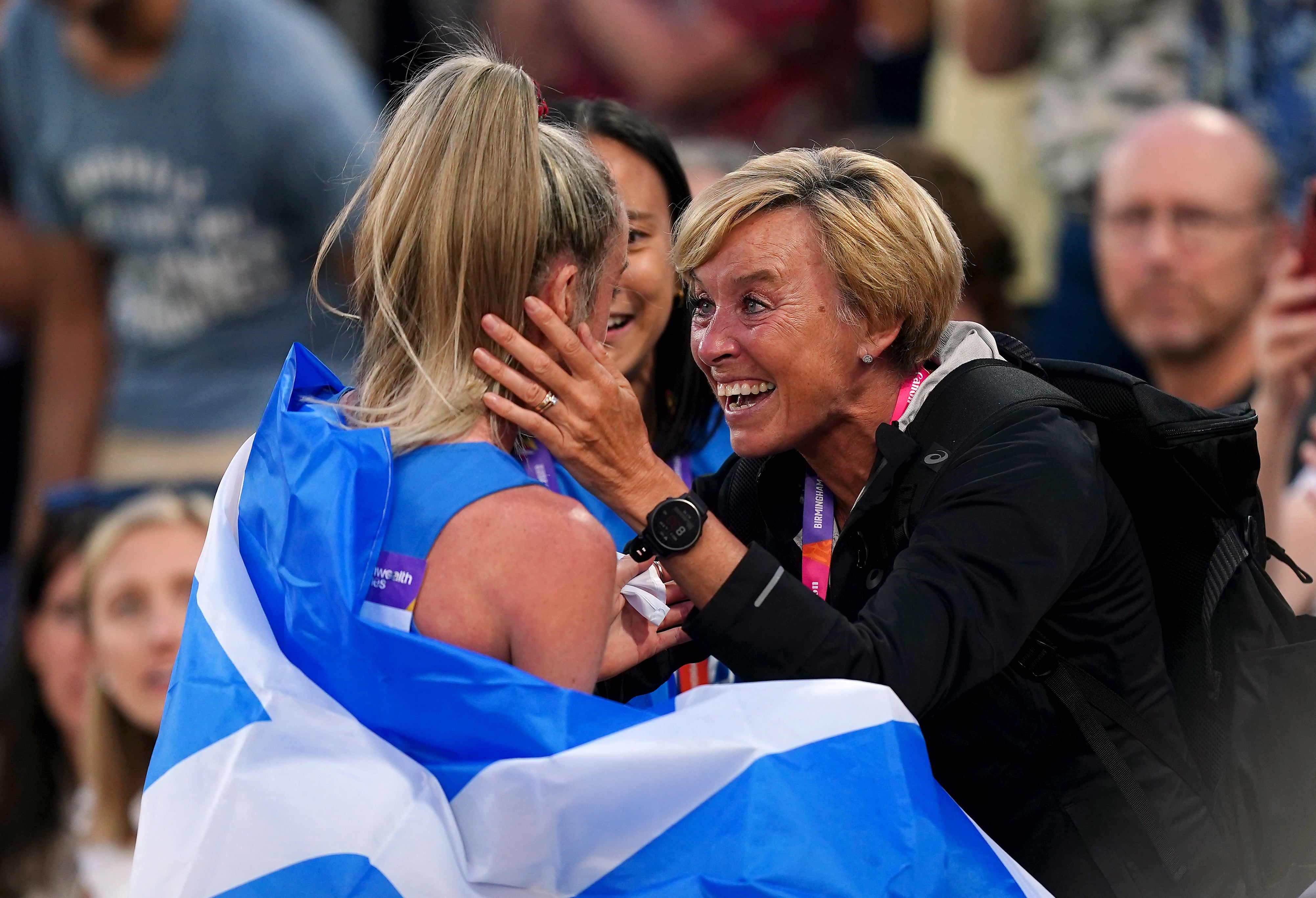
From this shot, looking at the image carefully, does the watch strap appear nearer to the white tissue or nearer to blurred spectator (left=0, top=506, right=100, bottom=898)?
the white tissue

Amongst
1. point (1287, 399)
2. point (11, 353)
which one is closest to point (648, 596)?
point (1287, 399)

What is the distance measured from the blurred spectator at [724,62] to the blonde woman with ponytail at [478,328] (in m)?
3.15

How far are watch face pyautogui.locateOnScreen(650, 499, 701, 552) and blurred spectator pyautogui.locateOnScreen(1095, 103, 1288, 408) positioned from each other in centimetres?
294

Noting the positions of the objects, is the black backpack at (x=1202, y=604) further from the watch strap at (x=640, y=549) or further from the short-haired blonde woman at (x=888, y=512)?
the watch strap at (x=640, y=549)

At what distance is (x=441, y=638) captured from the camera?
86.8 inches

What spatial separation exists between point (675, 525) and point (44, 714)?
343cm

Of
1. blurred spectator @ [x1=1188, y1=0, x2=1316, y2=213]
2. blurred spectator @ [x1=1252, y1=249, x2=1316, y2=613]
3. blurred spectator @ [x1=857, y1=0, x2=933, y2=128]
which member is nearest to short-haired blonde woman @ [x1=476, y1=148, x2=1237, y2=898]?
blurred spectator @ [x1=1252, y1=249, x2=1316, y2=613]

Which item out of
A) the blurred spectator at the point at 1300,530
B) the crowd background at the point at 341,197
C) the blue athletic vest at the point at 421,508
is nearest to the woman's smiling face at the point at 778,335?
the blue athletic vest at the point at 421,508

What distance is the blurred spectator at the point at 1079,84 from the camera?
4.89 meters

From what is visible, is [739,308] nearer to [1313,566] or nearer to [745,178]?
[745,178]

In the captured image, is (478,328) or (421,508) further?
(478,328)

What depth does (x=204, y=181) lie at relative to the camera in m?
5.21

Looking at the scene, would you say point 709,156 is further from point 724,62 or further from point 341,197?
point 341,197

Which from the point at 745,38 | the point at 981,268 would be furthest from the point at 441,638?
the point at 745,38
